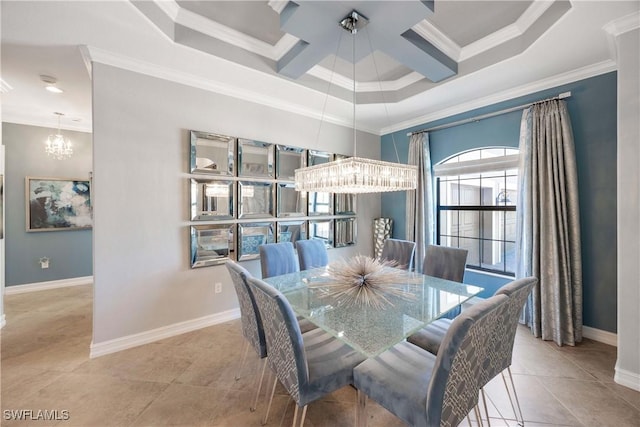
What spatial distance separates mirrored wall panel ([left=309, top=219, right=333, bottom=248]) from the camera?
149 inches

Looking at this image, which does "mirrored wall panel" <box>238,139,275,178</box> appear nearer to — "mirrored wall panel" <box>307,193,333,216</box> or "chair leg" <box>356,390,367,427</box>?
"mirrored wall panel" <box>307,193,333,216</box>

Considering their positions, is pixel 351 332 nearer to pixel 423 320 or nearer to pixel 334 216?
pixel 423 320

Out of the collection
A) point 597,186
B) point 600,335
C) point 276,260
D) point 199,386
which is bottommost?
point 199,386

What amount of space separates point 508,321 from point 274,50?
2.92 metres

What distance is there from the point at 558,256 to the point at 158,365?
3811mm

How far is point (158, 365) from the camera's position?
7.24 feet

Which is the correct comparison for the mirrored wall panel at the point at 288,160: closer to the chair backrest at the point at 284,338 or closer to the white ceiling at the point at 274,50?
the white ceiling at the point at 274,50

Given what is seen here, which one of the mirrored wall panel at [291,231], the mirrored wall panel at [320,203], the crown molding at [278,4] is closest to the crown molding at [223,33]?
the crown molding at [278,4]

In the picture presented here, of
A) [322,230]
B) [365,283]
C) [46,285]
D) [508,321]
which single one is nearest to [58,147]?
[46,285]

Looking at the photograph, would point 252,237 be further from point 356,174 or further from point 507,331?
point 507,331

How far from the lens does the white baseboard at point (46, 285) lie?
379 centimetres

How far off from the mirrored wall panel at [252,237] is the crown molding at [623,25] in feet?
11.3

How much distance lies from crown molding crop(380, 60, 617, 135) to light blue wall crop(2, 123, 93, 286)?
5475 mm

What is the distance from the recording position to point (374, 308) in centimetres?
167
